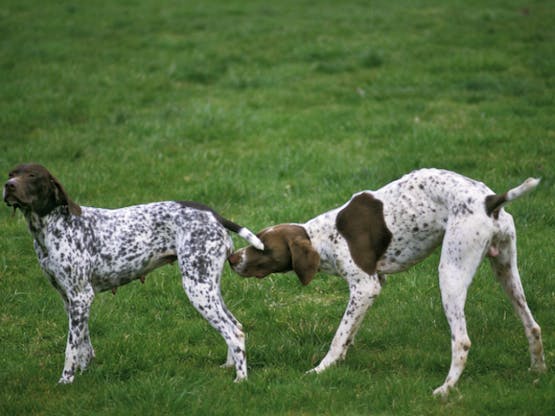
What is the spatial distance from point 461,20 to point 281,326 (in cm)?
1137

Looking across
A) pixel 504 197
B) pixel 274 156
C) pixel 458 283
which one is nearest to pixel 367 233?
pixel 458 283

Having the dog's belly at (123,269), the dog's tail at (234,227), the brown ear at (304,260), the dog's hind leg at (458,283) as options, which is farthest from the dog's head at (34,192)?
the dog's hind leg at (458,283)

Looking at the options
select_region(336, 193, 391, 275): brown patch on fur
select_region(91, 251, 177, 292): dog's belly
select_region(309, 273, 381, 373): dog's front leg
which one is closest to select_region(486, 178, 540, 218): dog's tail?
select_region(336, 193, 391, 275): brown patch on fur

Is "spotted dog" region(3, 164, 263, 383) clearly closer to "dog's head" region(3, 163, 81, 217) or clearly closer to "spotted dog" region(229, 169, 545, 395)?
"dog's head" region(3, 163, 81, 217)

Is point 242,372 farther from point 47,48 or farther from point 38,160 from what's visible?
point 47,48

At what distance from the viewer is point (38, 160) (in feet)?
37.6

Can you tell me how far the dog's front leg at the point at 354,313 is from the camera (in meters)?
6.38

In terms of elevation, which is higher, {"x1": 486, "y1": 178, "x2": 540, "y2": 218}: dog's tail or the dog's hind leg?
{"x1": 486, "y1": 178, "x2": 540, "y2": 218}: dog's tail

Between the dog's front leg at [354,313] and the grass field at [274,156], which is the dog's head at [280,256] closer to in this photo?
the dog's front leg at [354,313]

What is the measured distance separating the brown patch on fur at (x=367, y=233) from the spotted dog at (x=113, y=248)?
768 mm

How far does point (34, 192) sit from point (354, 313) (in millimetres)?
2494

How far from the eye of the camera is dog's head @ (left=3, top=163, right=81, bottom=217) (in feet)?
19.4

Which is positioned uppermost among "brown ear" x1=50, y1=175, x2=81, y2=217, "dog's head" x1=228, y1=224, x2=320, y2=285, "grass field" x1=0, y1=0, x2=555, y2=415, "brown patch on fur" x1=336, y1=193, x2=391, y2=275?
"brown ear" x1=50, y1=175, x2=81, y2=217

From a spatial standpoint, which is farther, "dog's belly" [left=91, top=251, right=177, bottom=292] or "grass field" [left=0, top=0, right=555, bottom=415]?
"dog's belly" [left=91, top=251, right=177, bottom=292]
